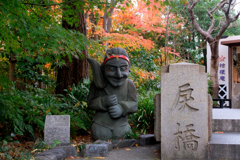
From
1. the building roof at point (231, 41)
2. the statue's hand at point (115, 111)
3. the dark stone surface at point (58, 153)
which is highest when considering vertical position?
the building roof at point (231, 41)

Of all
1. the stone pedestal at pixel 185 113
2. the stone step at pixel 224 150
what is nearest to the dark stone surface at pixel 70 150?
the stone pedestal at pixel 185 113

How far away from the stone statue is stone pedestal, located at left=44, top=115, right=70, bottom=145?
0.90 m

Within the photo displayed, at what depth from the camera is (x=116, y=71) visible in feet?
16.4

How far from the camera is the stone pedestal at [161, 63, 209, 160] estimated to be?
3828mm

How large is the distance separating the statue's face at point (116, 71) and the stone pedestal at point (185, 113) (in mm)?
1327

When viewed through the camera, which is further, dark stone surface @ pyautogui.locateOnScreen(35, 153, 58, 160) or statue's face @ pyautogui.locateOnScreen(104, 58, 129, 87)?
statue's face @ pyautogui.locateOnScreen(104, 58, 129, 87)

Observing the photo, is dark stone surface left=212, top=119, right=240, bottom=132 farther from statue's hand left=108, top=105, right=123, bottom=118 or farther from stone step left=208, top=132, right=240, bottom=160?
statue's hand left=108, top=105, right=123, bottom=118

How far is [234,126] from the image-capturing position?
16.3ft

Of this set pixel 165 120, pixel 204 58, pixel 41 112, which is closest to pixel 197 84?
pixel 165 120

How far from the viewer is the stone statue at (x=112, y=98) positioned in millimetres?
4984

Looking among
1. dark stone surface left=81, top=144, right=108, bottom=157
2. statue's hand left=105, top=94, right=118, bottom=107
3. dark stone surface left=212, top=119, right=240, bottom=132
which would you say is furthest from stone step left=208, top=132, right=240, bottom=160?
statue's hand left=105, top=94, right=118, bottom=107

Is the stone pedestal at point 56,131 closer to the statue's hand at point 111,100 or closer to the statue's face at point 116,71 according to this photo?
the statue's hand at point 111,100

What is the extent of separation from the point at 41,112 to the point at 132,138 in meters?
1.99

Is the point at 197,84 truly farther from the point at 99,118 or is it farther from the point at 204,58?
the point at 204,58
